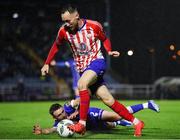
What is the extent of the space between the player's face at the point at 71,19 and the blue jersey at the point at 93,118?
141cm

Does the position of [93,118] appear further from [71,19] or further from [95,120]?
[71,19]

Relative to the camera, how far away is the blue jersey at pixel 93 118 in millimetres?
8539

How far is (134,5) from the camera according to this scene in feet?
115

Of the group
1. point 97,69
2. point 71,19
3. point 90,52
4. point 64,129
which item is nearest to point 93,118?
point 64,129

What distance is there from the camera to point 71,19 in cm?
785

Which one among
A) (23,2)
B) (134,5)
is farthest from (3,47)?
(134,5)

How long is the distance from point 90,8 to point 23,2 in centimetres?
493

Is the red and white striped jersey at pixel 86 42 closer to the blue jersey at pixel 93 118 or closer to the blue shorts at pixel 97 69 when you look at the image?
the blue shorts at pixel 97 69

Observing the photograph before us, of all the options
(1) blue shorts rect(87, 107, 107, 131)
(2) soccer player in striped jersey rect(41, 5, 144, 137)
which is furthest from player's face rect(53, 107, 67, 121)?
(2) soccer player in striped jersey rect(41, 5, 144, 137)

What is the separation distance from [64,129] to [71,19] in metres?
1.64

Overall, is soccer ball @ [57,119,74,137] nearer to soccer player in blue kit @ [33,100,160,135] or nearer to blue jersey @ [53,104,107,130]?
soccer player in blue kit @ [33,100,160,135]

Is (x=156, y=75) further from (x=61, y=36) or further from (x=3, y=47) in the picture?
(x=61, y=36)

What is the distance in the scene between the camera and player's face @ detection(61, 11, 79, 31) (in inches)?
308

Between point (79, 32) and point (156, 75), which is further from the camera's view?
point (156, 75)
